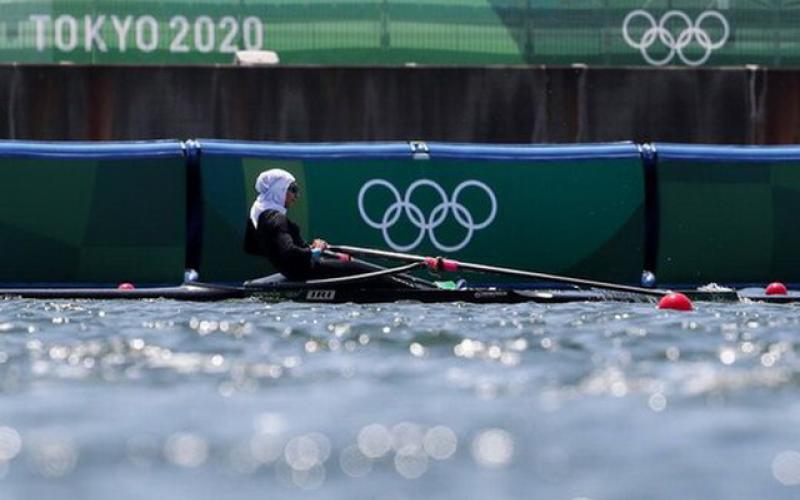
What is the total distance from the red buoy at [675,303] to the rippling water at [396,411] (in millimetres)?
2981

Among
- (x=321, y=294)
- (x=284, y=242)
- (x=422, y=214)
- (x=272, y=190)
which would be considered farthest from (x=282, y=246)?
(x=422, y=214)

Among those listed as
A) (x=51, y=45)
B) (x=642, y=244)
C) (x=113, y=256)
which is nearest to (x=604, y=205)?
(x=642, y=244)

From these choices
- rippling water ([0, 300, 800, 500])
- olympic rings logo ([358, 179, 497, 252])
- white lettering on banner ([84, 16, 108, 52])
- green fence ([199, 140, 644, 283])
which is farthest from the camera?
white lettering on banner ([84, 16, 108, 52])

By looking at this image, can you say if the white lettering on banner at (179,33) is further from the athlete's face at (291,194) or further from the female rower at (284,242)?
the athlete's face at (291,194)

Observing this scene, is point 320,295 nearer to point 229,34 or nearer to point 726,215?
point 726,215

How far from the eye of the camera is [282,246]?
1670cm

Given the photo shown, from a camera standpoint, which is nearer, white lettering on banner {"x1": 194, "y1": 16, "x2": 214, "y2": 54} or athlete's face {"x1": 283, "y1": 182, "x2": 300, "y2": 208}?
athlete's face {"x1": 283, "y1": 182, "x2": 300, "y2": 208}

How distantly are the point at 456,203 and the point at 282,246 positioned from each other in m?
2.69

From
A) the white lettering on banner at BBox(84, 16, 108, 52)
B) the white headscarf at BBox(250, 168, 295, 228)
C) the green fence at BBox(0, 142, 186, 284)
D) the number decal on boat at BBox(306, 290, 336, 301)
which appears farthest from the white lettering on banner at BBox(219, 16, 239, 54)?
the number decal on boat at BBox(306, 290, 336, 301)

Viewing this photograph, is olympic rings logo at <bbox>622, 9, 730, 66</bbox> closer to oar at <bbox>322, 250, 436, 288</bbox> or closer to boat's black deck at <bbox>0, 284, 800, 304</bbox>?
boat's black deck at <bbox>0, 284, 800, 304</bbox>

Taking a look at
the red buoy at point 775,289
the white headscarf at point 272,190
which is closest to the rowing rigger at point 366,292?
the white headscarf at point 272,190

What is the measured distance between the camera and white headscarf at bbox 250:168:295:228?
1716 cm

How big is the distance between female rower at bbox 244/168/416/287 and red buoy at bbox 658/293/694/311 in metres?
2.37

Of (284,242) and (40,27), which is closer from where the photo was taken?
(284,242)
